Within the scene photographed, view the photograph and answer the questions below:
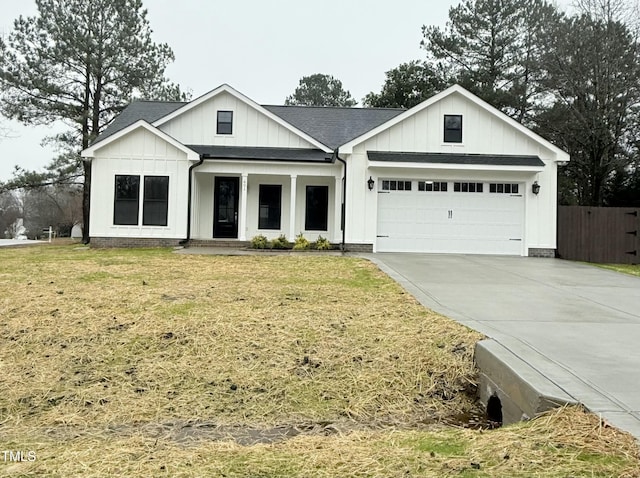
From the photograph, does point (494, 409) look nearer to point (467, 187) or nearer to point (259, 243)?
point (259, 243)

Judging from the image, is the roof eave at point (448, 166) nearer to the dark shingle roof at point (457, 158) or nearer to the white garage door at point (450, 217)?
the dark shingle roof at point (457, 158)

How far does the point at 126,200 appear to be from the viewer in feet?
53.1

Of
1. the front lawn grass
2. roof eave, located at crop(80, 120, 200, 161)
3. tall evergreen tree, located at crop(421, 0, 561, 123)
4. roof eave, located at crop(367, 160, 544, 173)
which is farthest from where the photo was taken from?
tall evergreen tree, located at crop(421, 0, 561, 123)

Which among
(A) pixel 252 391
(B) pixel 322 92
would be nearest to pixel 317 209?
(A) pixel 252 391

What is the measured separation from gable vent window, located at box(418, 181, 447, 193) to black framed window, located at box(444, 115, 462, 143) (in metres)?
1.42

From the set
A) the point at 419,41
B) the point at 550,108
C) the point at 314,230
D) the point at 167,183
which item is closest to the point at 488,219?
the point at 314,230

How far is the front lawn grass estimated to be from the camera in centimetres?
319

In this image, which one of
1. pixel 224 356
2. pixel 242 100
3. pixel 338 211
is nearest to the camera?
pixel 224 356

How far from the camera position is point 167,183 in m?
16.2

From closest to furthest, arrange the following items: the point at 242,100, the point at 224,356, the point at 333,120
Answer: the point at 224,356, the point at 242,100, the point at 333,120

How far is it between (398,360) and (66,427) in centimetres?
307

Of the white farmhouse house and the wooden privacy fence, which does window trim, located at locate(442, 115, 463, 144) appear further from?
the wooden privacy fence

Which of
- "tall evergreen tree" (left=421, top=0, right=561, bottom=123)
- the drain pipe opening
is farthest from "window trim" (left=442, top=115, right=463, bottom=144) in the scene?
"tall evergreen tree" (left=421, top=0, right=561, bottom=123)

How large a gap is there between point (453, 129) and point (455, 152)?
2.40 ft
